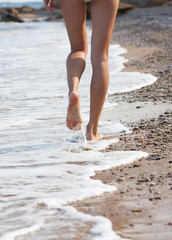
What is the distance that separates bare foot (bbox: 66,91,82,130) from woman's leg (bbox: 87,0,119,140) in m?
0.21

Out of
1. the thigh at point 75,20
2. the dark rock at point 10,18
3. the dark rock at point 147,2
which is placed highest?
the thigh at point 75,20

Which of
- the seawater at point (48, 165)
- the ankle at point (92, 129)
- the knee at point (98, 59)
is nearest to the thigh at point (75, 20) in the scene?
the knee at point (98, 59)

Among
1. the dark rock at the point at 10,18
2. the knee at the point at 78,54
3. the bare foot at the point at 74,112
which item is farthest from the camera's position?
the dark rock at the point at 10,18

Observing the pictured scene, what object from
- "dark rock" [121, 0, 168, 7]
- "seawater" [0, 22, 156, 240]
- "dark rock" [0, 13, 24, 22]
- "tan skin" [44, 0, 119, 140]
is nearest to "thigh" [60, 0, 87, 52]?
"tan skin" [44, 0, 119, 140]

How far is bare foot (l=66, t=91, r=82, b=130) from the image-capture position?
9.32 ft

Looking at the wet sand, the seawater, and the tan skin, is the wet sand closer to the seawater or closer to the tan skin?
the seawater

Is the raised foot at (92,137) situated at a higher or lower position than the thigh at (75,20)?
lower

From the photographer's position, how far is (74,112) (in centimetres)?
288

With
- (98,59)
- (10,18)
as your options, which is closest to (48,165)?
(98,59)

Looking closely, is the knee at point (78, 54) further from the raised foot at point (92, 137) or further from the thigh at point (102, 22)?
the raised foot at point (92, 137)

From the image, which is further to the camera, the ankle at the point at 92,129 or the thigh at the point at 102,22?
the ankle at the point at 92,129

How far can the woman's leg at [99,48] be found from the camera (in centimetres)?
293

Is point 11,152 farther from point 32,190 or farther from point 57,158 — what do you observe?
point 32,190

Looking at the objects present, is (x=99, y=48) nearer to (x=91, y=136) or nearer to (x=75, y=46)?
(x=75, y=46)
